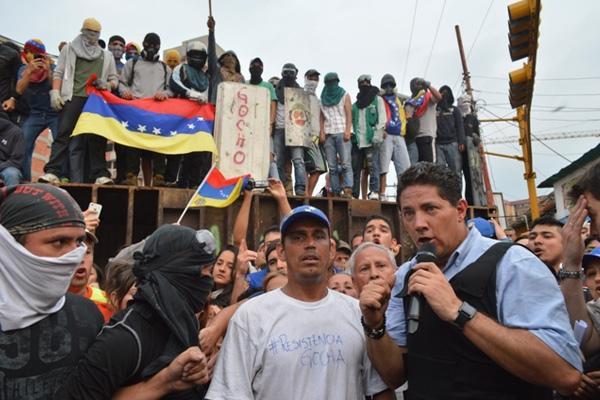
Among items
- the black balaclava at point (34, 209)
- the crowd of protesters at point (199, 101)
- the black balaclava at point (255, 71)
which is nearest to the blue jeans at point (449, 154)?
the crowd of protesters at point (199, 101)

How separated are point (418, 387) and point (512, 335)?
49cm

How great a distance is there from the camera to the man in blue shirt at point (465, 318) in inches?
69.1

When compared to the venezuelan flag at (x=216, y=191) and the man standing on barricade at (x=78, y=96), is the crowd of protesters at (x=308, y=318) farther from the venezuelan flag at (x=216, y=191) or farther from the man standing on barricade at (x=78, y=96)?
the man standing on barricade at (x=78, y=96)

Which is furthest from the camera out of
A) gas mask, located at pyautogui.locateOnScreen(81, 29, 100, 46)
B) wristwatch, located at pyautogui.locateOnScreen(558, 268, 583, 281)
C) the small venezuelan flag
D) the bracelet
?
gas mask, located at pyautogui.locateOnScreen(81, 29, 100, 46)

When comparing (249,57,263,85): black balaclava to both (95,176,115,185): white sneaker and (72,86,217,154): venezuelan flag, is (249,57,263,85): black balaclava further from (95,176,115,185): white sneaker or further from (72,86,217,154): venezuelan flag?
(95,176,115,185): white sneaker

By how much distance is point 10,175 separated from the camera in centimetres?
555

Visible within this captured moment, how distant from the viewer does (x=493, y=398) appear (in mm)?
1833

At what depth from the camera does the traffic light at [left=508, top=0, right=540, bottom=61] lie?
5023 mm

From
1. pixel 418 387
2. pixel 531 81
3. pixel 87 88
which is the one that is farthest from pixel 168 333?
pixel 87 88

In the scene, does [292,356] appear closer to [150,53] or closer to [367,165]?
[150,53]

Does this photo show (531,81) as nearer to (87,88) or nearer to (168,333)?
(168,333)

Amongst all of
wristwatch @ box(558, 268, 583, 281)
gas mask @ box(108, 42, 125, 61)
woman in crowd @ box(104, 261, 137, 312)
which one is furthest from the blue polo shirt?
gas mask @ box(108, 42, 125, 61)

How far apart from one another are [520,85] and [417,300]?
5181 mm

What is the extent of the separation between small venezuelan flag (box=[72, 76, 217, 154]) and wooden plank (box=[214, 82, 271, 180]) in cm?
22
